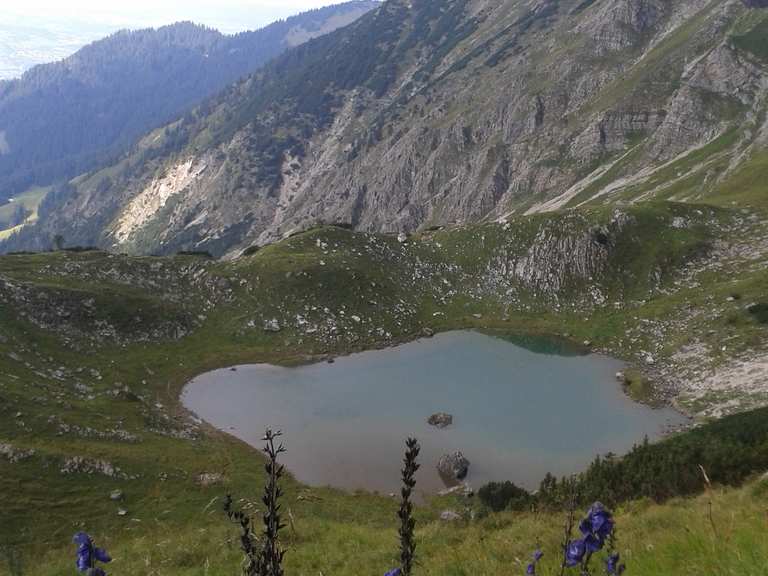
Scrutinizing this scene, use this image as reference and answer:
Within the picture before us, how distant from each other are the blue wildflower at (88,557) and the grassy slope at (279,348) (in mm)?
6790

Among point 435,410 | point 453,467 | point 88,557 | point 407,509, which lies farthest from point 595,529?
point 435,410

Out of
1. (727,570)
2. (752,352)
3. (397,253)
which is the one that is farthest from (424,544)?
(397,253)

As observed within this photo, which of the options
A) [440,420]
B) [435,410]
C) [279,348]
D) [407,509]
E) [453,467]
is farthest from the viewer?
[279,348]

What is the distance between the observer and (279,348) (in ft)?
219

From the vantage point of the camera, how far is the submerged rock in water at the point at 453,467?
140 feet

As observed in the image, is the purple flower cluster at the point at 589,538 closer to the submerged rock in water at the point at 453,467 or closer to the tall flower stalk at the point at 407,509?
the tall flower stalk at the point at 407,509

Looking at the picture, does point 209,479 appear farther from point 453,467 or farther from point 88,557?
point 88,557

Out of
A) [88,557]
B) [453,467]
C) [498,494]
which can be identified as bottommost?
[498,494]

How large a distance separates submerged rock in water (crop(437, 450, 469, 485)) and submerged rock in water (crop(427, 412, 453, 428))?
6206 mm

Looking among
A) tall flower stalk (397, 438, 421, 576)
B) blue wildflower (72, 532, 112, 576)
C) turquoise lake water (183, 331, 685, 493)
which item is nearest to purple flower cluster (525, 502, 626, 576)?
tall flower stalk (397, 438, 421, 576)

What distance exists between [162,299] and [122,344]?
1020 cm

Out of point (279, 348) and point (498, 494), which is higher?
point (279, 348)

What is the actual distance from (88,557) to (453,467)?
1578 inches

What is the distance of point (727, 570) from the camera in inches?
247
